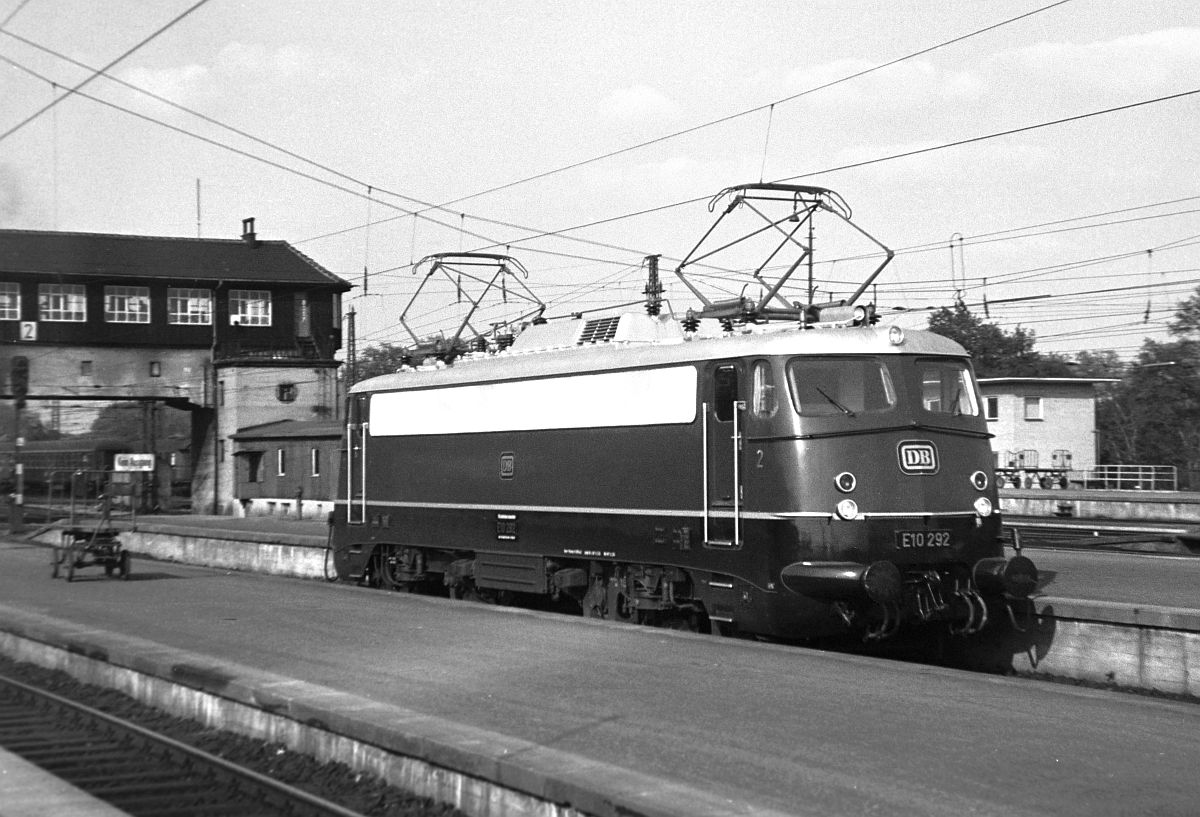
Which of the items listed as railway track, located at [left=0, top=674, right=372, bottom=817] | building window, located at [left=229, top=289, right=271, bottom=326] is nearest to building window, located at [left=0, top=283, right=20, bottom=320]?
building window, located at [left=229, top=289, right=271, bottom=326]

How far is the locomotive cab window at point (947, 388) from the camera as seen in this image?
12.8 metres

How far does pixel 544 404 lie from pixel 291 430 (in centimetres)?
4168

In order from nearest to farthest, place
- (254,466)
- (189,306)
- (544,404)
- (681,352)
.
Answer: (681,352)
(544,404)
(254,466)
(189,306)

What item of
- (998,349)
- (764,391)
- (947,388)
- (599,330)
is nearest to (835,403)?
(764,391)

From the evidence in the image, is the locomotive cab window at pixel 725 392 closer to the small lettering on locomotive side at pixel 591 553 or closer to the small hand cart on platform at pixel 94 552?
the small lettering on locomotive side at pixel 591 553

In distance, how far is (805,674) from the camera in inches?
418

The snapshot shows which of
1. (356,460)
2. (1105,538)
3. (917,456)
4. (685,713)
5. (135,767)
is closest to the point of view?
(685,713)

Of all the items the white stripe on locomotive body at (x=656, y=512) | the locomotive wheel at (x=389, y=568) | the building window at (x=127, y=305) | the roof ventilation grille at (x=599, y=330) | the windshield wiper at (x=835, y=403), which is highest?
the building window at (x=127, y=305)

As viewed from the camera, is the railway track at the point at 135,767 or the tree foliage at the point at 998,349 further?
the tree foliage at the point at 998,349

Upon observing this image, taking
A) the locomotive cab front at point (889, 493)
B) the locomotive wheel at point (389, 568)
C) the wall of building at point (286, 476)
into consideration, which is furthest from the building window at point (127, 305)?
the locomotive cab front at point (889, 493)

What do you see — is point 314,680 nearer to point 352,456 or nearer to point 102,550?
point 352,456

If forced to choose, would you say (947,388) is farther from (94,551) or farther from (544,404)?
(94,551)

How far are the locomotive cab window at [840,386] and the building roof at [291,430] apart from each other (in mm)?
40566

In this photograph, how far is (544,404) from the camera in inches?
610
